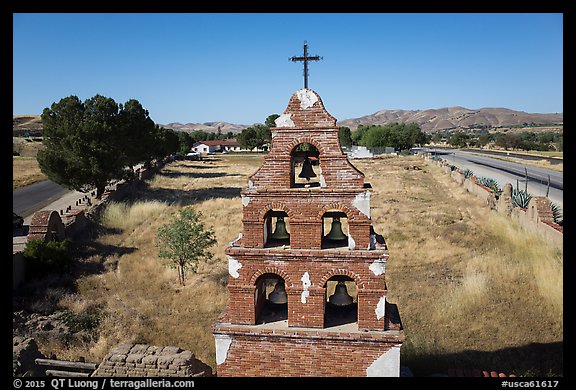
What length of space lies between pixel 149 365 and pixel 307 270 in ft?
11.5

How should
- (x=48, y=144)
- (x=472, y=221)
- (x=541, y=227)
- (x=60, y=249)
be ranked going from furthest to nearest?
(x=48, y=144), (x=472, y=221), (x=541, y=227), (x=60, y=249)

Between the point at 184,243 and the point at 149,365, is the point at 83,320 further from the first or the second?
the point at 149,365

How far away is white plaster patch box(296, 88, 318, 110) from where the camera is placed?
6340 mm

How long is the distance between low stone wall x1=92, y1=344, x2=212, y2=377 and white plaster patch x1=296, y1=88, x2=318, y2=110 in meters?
5.02

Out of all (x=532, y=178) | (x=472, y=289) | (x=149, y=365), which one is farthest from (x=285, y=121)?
(x=532, y=178)

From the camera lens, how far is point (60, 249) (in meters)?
17.0

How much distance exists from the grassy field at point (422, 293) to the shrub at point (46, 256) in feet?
2.55

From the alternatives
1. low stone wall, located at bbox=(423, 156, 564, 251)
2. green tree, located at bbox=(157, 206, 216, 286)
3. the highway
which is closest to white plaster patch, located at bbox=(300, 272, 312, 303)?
green tree, located at bbox=(157, 206, 216, 286)

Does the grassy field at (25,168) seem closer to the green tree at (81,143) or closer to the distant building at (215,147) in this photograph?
the green tree at (81,143)

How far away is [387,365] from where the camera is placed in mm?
6250

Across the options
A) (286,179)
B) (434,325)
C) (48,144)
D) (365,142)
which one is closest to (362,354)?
(286,179)

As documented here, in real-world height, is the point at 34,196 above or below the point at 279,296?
below
